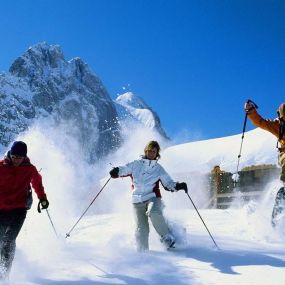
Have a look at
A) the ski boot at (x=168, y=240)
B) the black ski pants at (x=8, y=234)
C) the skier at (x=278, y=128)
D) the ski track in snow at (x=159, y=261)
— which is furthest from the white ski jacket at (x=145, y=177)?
the black ski pants at (x=8, y=234)

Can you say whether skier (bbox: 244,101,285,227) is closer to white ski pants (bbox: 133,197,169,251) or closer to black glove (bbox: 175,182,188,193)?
black glove (bbox: 175,182,188,193)

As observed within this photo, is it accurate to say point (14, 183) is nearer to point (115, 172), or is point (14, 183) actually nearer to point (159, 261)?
point (115, 172)

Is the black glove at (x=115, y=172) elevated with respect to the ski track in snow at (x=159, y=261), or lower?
elevated

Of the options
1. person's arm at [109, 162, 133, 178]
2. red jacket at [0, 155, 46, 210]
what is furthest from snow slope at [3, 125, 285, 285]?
person's arm at [109, 162, 133, 178]

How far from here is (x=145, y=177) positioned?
7.34m

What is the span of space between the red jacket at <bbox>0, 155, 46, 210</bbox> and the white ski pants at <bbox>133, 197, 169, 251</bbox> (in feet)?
6.31

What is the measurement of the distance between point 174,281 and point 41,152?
1266 cm

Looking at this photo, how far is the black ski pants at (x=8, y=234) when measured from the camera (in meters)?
5.45

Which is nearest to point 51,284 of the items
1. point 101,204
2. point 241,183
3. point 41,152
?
point 241,183

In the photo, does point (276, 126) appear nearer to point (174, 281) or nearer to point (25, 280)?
point (174, 281)

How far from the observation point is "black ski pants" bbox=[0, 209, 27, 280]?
5.45 meters

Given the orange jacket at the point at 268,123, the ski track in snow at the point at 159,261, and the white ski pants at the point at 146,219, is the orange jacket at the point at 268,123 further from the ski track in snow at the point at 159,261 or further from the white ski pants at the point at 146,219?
the white ski pants at the point at 146,219

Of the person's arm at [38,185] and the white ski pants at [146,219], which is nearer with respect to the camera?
the person's arm at [38,185]

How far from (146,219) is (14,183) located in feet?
7.26
